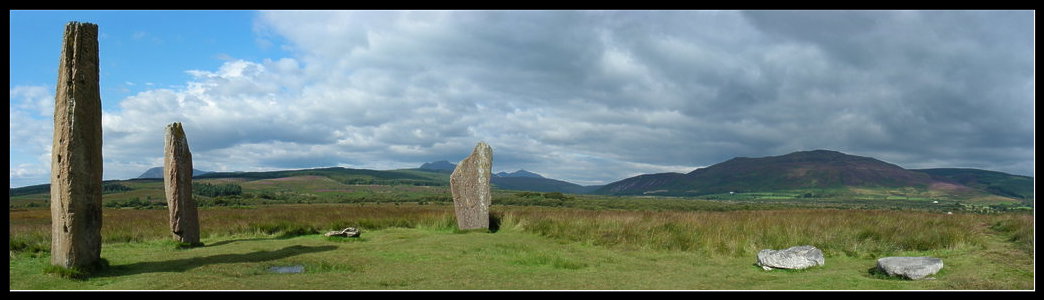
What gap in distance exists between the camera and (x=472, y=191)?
18.2 metres

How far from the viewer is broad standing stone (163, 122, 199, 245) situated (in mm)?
14344

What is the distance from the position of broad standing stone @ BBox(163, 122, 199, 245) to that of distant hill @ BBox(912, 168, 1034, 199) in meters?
149

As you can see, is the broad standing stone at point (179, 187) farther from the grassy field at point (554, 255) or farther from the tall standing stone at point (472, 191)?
the tall standing stone at point (472, 191)

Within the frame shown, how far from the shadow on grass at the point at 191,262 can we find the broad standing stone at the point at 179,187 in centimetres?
337

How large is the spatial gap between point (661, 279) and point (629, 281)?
0.63 m

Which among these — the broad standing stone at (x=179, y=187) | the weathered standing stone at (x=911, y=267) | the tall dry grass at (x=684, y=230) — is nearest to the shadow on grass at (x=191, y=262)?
the broad standing stone at (x=179, y=187)

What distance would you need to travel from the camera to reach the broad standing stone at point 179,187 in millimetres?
14344

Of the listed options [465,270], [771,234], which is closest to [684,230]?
[771,234]

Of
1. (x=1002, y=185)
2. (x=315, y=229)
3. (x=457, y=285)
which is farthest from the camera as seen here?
(x=1002, y=185)

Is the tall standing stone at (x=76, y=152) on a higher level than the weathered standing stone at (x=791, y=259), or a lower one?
higher
